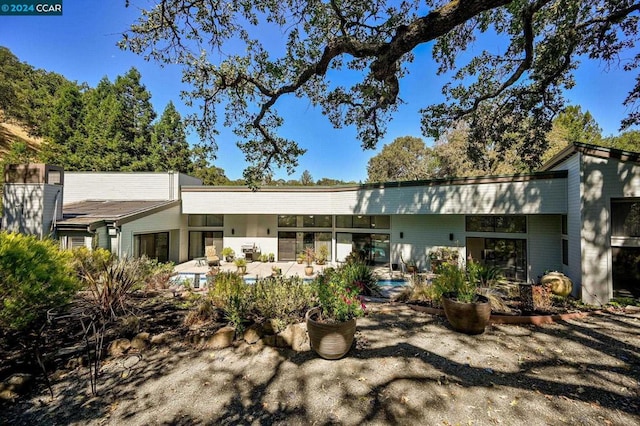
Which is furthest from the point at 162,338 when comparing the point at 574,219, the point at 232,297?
the point at 574,219

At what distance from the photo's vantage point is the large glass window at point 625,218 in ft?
25.2

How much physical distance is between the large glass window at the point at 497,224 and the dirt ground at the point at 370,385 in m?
6.92

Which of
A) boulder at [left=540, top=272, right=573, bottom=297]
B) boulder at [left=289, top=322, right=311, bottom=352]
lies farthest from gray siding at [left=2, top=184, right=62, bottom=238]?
boulder at [left=540, top=272, right=573, bottom=297]

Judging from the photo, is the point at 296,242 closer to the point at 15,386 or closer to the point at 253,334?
the point at 253,334

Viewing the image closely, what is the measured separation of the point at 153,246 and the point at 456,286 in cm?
1396

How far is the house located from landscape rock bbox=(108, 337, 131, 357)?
7.49 metres

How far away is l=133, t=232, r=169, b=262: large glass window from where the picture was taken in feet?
39.6

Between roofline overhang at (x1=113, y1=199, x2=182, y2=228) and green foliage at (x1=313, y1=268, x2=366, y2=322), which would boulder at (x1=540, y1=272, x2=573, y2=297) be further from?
roofline overhang at (x1=113, y1=199, x2=182, y2=228)

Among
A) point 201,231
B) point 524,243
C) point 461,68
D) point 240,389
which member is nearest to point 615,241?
point 524,243

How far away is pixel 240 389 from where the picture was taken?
11.3 feet

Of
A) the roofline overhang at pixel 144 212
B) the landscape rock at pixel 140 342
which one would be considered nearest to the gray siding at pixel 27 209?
the roofline overhang at pixel 144 212

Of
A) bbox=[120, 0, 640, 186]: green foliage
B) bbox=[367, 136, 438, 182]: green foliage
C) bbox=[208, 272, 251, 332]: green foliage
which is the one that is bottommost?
bbox=[208, 272, 251, 332]: green foliage

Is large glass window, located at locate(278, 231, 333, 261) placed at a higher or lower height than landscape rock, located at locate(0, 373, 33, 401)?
higher

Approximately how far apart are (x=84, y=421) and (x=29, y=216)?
10921mm
